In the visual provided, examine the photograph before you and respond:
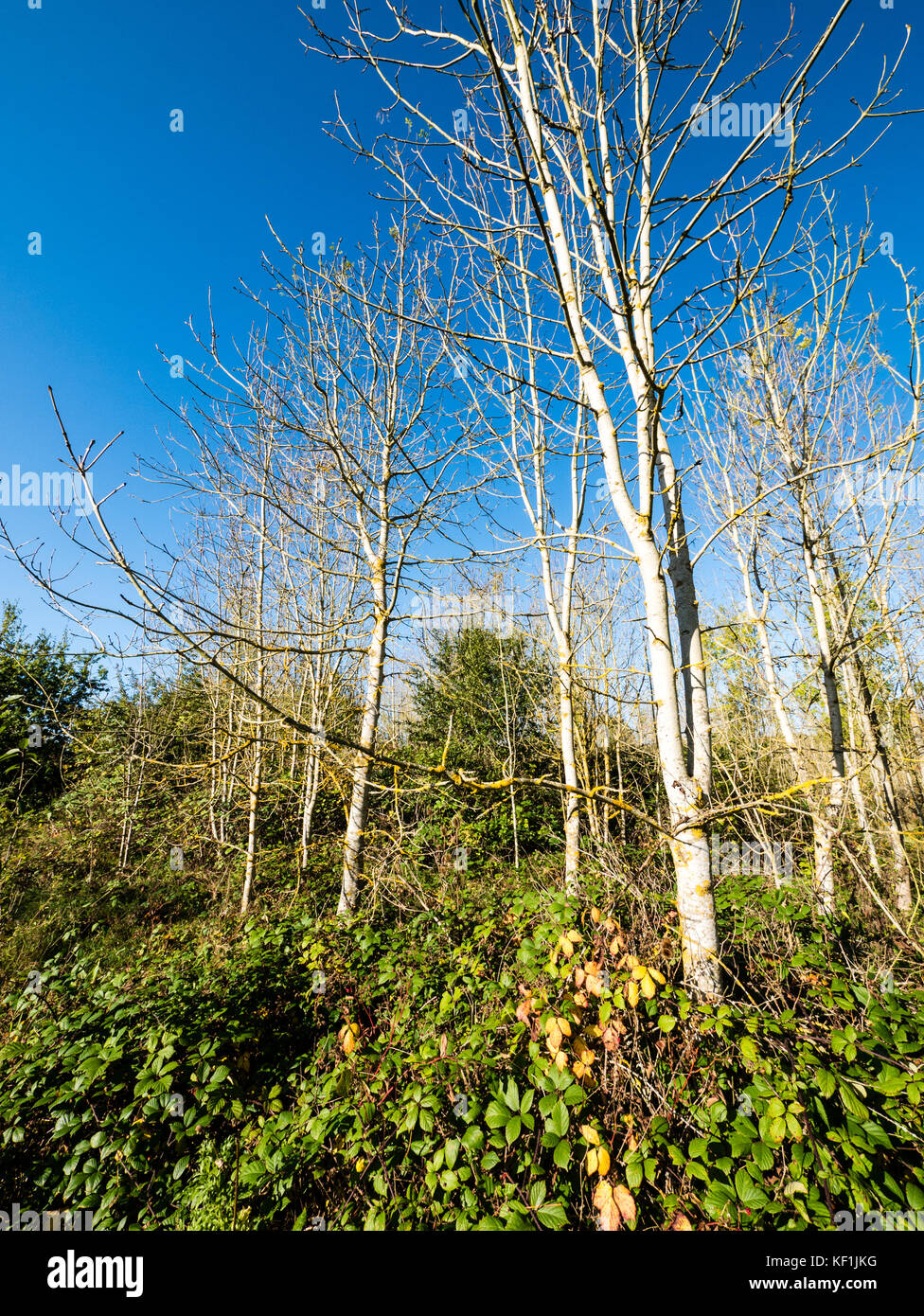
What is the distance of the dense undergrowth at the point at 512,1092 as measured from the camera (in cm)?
176

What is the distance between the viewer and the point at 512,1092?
6.63ft

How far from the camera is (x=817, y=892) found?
10.8ft

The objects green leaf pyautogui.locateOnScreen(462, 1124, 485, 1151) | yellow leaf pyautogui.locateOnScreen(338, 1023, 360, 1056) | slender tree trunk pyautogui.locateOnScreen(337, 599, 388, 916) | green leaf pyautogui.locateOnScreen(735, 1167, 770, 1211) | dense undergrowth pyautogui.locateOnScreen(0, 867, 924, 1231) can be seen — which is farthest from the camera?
slender tree trunk pyautogui.locateOnScreen(337, 599, 388, 916)

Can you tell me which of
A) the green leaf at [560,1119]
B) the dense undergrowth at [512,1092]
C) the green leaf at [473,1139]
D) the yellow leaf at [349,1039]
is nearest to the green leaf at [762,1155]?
the dense undergrowth at [512,1092]

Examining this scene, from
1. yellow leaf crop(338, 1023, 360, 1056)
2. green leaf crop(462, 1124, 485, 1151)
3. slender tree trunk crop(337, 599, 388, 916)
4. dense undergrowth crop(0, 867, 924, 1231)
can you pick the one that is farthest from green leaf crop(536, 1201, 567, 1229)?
slender tree trunk crop(337, 599, 388, 916)

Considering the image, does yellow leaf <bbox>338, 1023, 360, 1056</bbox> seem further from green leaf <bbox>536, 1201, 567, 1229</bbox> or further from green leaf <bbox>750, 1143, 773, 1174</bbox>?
green leaf <bbox>750, 1143, 773, 1174</bbox>

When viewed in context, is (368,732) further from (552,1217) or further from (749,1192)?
(749,1192)

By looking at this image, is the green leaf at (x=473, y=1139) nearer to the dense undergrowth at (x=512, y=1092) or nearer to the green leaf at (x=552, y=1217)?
the dense undergrowth at (x=512, y=1092)

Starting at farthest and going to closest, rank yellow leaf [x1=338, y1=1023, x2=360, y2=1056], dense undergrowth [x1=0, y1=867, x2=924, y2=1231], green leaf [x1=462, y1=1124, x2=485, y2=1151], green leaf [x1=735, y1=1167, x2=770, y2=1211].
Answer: yellow leaf [x1=338, y1=1023, x2=360, y2=1056] < green leaf [x1=462, y1=1124, x2=485, y2=1151] < dense undergrowth [x1=0, y1=867, x2=924, y2=1231] < green leaf [x1=735, y1=1167, x2=770, y2=1211]

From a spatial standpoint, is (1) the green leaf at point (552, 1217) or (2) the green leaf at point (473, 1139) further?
(2) the green leaf at point (473, 1139)

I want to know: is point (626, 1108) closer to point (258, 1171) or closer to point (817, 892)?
point (258, 1171)

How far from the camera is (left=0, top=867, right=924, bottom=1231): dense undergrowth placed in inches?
69.5

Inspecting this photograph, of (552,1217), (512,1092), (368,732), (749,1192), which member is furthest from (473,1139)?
(368,732)

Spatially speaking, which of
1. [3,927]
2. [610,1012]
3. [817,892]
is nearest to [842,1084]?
[610,1012]
